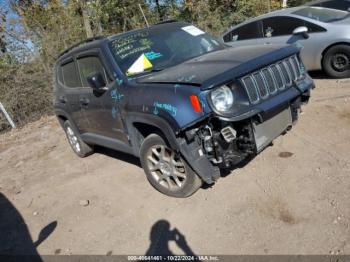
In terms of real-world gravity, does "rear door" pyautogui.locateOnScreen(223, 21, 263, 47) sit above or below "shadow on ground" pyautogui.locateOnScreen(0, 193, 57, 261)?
above

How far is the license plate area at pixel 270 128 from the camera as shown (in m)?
3.77

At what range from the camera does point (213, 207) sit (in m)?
4.08

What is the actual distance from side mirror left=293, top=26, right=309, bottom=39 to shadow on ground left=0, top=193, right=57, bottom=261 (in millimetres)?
5534

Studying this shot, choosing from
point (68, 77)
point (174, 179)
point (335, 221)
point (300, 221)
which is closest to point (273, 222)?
point (300, 221)

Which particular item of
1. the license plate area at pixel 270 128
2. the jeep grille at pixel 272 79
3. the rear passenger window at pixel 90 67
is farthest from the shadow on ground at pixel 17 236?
the jeep grille at pixel 272 79

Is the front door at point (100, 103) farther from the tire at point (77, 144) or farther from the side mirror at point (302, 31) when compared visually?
the side mirror at point (302, 31)

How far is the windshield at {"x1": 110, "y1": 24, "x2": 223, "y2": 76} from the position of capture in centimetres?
459

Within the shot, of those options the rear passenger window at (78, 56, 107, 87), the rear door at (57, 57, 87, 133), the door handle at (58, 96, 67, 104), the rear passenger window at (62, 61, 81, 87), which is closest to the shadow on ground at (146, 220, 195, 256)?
the rear passenger window at (78, 56, 107, 87)

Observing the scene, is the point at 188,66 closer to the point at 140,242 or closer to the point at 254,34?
the point at 140,242

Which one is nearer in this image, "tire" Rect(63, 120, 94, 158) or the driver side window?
"tire" Rect(63, 120, 94, 158)

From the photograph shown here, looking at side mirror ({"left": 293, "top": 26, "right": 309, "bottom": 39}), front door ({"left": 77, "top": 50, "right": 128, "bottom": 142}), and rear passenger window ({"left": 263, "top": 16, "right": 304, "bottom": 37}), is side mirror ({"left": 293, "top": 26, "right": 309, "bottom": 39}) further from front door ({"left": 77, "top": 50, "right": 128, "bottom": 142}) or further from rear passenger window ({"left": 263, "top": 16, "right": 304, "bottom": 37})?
front door ({"left": 77, "top": 50, "right": 128, "bottom": 142})

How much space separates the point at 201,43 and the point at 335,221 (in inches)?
117

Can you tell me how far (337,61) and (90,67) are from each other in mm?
4762

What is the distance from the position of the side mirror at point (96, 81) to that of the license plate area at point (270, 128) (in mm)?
2031
